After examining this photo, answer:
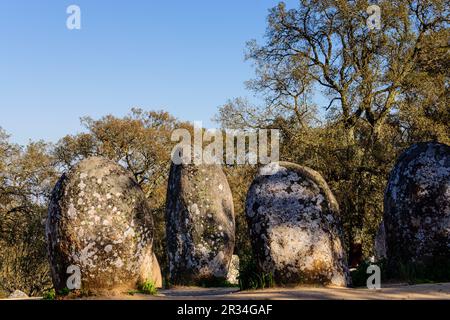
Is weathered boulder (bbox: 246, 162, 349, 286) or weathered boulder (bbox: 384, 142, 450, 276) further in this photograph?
weathered boulder (bbox: 384, 142, 450, 276)

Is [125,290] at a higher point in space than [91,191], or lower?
lower

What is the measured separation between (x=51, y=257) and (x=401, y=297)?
6959 mm

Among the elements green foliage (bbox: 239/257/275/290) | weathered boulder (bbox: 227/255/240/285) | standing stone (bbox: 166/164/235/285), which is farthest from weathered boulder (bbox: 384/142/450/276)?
weathered boulder (bbox: 227/255/240/285)

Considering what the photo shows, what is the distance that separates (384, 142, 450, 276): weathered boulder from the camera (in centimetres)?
1252

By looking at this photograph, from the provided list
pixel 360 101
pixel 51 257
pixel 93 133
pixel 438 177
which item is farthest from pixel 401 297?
pixel 93 133

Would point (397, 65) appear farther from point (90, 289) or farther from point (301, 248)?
point (90, 289)

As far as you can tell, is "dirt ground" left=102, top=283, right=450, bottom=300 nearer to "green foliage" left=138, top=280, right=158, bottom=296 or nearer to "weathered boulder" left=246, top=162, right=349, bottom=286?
"green foliage" left=138, top=280, right=158, bottom=296

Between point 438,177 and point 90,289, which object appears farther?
point 438,177

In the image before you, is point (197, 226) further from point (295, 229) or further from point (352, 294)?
point (352, 294)

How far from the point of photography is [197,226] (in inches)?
722

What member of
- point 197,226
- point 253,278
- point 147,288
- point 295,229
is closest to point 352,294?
point 295,229

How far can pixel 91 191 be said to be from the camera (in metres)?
11.0

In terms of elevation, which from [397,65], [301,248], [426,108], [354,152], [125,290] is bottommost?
[125,290]

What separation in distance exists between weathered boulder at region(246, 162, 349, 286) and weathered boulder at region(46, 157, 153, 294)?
2469 millimetres
